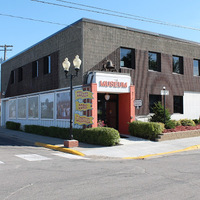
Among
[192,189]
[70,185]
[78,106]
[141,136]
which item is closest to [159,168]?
[192,189]

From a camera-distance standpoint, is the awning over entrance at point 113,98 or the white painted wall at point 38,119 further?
the white painted wall at point 38,119

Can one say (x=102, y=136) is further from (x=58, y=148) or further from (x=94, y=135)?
(x=58, y=148)

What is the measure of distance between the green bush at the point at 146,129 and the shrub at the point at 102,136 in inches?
91.6

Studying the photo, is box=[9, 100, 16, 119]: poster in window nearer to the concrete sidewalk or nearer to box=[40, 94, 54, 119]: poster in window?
box=[40, 94, 54, 119]: poster in window

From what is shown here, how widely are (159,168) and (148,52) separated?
38.1ft

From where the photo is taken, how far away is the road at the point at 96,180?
566 cm

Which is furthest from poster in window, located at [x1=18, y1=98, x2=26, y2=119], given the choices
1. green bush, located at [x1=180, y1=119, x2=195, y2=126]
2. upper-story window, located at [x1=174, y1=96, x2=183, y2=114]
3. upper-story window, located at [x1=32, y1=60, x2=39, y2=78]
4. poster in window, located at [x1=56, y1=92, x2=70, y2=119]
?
green bush, located at [x1=180, y1=119, x2=195, y2=126]

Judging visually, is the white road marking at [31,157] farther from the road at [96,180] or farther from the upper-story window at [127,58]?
the upper-story window at [127,58]

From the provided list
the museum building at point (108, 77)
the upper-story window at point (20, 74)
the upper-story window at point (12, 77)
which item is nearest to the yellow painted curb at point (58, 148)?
the museum building at point (108, 77)

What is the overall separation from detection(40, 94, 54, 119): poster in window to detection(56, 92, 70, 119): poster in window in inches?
39.9

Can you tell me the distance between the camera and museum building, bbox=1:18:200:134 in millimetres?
15734

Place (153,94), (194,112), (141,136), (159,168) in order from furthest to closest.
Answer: (194,112)
(153,94)
(141,136)
(159,168)

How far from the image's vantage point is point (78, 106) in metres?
15.6

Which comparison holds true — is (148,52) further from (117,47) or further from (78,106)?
(78,106)
